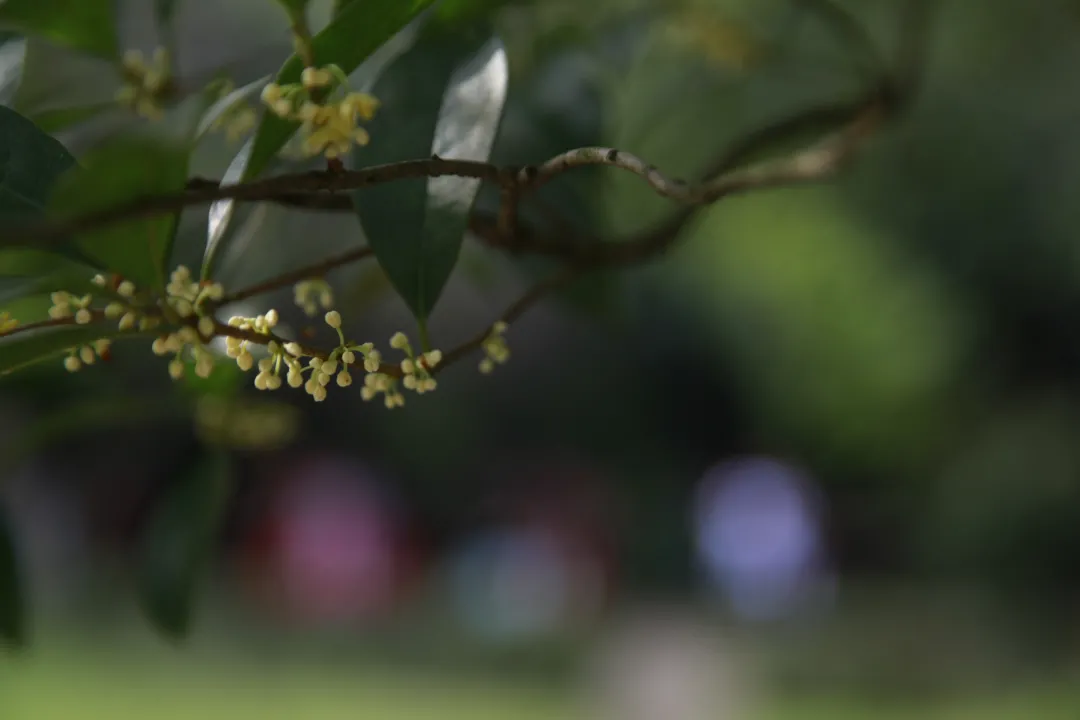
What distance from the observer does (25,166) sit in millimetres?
238

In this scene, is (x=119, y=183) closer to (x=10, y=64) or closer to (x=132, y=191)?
(x=132, y=191)

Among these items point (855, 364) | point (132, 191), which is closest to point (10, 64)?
point (132, 191)

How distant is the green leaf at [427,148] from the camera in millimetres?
267

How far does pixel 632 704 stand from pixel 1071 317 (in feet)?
4.31

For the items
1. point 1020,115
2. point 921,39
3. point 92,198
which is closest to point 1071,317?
point 1020,115

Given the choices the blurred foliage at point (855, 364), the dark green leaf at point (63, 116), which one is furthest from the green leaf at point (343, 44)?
the blurred foliage at point (855, 364)

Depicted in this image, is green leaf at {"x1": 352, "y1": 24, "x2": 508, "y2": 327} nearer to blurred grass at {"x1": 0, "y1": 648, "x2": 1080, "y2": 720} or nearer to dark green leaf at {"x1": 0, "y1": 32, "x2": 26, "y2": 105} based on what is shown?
dark green leaf at {"x1": 0, "y1": 32, "x2": 26, "y2": 105}

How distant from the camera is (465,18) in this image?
349 mm

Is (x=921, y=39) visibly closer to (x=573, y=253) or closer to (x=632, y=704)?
(x=573, y=253)

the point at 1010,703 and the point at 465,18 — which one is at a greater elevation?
the point at 1010,703

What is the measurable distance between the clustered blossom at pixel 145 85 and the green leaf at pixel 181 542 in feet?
0.44

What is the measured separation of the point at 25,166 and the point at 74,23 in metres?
0.14

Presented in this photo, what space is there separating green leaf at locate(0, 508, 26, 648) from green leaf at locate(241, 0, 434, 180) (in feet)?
0.73

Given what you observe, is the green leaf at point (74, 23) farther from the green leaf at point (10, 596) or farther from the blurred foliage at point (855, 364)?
the blurred foliage at point (855, 364)
